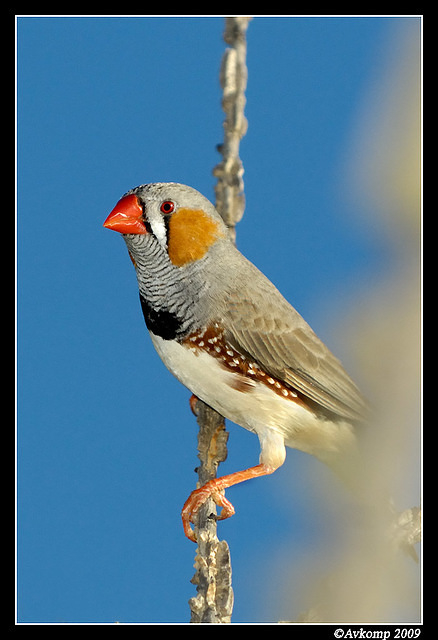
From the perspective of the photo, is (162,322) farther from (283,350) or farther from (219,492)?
(219,492)

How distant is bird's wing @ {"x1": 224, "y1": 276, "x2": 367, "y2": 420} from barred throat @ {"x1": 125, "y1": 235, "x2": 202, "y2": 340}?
0.16m

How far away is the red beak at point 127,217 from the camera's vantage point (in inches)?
92.5

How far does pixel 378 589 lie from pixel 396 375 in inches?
13.4

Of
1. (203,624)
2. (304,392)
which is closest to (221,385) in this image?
(304,392)

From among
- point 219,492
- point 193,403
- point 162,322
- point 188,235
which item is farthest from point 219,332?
point 193,403

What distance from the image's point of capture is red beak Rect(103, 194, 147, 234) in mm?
2350

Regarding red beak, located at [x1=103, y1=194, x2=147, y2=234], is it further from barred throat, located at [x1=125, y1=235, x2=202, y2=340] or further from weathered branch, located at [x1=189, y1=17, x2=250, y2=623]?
weathered branch, located at [x1=189, y1=17, x2=250, y2=623]

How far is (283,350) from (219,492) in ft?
2.13

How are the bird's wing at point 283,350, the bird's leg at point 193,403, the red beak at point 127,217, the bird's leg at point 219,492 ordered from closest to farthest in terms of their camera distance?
the red beak at point 127,217 → the bird's wing at point 283,350 → the bird's leg at point 219,492 → the bird's leg at point 193,403

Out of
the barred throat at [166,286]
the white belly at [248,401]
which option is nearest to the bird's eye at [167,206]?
the barred throat at [166,286]

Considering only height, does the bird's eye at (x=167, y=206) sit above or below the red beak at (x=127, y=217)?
above

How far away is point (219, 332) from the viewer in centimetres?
243

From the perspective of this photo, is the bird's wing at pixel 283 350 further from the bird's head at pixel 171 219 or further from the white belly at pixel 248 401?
the bird's head at pixel 171 219

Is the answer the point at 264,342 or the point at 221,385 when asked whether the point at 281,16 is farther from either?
the point at 221,385
